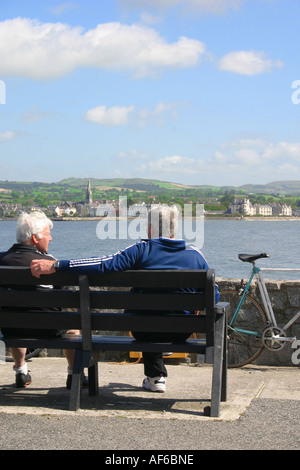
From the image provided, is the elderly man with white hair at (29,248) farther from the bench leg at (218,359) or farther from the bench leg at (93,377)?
the bench leg at (218,359)

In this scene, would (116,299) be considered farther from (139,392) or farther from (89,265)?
(139,392)

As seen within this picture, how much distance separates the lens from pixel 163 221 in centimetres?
432

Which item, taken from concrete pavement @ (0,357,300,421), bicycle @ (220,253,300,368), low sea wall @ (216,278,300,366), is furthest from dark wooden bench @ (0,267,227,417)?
low sea wall @ (216,278,300,366)

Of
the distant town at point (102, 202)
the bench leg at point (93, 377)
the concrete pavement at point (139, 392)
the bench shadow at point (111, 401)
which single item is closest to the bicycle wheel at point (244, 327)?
the concrete pavement at point (139, 392)

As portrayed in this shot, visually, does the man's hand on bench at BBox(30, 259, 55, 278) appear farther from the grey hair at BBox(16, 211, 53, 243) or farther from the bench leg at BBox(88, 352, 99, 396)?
the bench leg at BBox(88, 352, 99, 396)

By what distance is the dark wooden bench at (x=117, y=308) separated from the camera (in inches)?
160

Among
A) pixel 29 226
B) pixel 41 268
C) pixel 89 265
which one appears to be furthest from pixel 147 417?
pixel 29 226

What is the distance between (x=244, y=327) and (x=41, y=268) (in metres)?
2.87

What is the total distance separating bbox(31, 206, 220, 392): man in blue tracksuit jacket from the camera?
4.13 m

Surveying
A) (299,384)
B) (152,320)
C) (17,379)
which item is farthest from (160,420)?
(299,384)

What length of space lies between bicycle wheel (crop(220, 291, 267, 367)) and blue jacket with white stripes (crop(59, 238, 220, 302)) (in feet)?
7.06

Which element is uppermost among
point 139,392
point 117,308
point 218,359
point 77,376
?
point 117,308

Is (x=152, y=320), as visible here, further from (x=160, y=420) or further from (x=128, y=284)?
(x=160, y=420)
